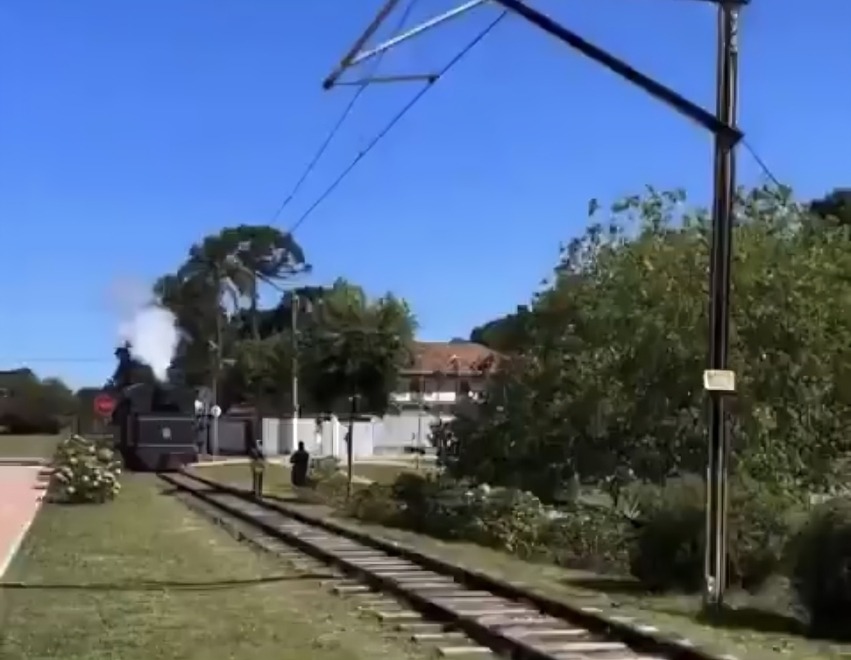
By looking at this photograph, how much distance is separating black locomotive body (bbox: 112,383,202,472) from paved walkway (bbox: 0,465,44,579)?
4.69m

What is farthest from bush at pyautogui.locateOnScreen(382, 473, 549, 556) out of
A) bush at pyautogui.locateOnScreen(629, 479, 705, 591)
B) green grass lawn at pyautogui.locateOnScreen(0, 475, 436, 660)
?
bush at pyautogui.locateOnScreen(629, 479, 705, 591)

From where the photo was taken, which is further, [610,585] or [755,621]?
[610,585]

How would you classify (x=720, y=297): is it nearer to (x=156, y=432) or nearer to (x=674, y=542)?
(x=674, y=542)

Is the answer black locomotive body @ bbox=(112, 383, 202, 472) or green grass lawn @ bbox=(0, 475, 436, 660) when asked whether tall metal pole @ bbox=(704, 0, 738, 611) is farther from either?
black locomotive body @ bbox=(112, 383, 202, 472)

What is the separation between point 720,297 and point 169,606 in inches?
246

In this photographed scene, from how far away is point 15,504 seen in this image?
34812mm

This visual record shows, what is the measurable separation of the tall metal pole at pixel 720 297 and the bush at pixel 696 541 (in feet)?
7.95

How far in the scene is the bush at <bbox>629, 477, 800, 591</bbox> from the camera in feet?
60.1

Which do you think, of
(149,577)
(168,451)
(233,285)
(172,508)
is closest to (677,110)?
(149,577)

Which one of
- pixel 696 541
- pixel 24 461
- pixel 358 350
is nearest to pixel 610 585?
pixel 696 541

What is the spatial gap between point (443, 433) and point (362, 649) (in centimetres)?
1884

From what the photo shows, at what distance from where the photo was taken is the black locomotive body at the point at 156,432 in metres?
58.9

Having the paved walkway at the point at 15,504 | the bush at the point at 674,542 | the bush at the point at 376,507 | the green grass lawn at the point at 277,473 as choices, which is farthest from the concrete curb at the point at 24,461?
the bush at the point at 674,542

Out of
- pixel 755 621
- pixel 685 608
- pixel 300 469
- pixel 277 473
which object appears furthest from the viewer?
pixel 277 473
